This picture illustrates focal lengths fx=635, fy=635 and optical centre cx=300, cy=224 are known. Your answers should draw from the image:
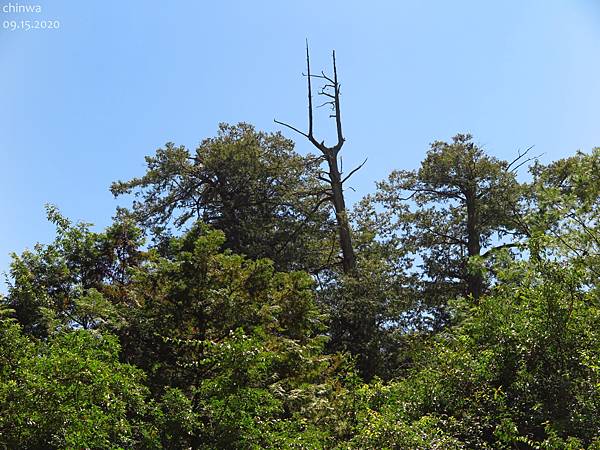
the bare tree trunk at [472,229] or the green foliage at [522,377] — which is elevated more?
the bare tree trunk at [472,229]

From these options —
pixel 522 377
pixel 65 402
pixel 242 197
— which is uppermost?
pixel 242 197

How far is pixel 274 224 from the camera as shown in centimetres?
2219

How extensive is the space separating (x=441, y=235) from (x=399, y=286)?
2.87 metres

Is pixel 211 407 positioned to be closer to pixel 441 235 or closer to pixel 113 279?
pixel 113 279

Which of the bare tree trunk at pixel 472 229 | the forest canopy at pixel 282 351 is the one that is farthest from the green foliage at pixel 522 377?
the bare tree trunk at pixel 472 229

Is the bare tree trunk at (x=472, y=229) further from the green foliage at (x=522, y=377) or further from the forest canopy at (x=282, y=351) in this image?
the green foliage at (x=522, y=377)

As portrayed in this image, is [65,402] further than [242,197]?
No

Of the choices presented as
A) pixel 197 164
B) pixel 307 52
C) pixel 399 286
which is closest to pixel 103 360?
pixel 399 286

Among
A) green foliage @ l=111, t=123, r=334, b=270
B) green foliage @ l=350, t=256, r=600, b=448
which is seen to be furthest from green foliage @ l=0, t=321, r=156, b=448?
green foliage @ l=111, t=123, r=334, b=270

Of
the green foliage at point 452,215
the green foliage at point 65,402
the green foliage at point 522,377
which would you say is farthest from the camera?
the green foliage at point 452,215

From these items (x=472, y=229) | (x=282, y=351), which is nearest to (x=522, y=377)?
(x=282, y=351)

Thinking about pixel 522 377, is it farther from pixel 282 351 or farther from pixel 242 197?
pixel 242 197

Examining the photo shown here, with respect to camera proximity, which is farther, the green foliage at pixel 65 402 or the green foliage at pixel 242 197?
the green foliage at pixel 242 197

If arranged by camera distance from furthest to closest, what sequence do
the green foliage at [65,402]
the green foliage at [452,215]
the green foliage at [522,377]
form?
the green foliage at [452,215] < the green foliage at [522,377] < the green foliage at [65,402]
